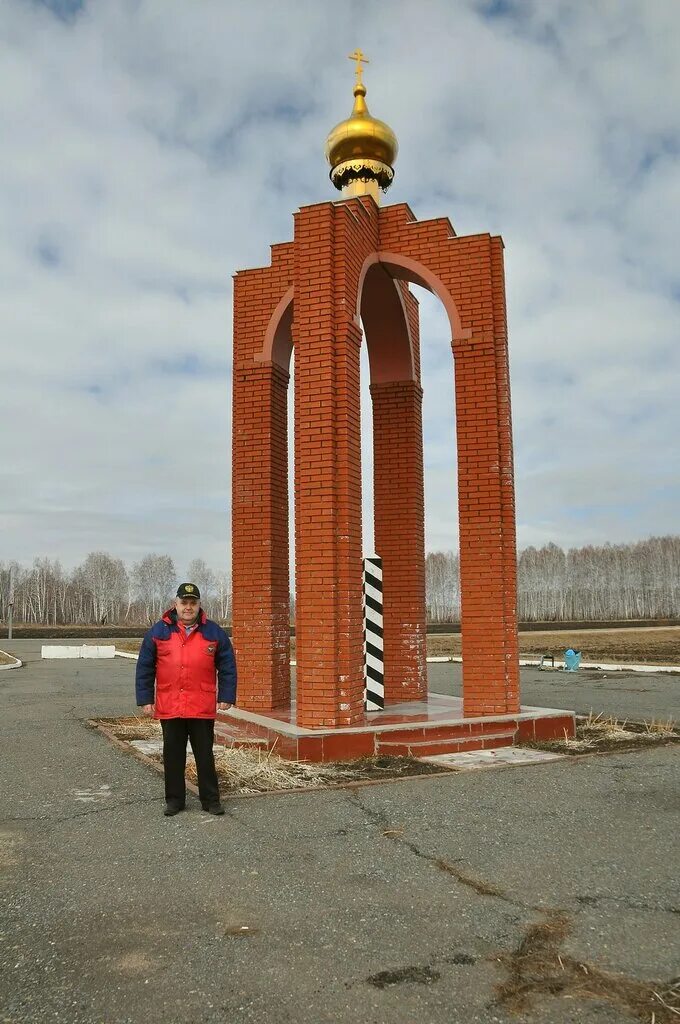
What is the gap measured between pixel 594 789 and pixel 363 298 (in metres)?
6.59

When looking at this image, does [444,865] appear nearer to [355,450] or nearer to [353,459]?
[353,459]

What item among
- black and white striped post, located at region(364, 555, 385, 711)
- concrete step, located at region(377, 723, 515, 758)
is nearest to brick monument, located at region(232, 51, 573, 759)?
concrete step, located at region(377, 723, 515, 758)

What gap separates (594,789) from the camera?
5.64m

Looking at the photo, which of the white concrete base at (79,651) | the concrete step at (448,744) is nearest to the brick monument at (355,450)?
the concrete step at (448,744)

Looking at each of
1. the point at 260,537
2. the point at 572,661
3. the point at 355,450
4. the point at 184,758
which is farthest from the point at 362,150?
the point at 572,661

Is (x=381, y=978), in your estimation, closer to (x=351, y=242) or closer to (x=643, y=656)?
(x=351, y=242)

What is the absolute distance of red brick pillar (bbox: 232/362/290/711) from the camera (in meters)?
8.68

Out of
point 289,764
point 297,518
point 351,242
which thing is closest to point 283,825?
point 289,764

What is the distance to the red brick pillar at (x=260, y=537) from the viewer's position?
342 inches

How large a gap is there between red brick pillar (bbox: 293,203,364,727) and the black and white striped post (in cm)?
125

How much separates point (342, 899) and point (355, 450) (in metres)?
4.82

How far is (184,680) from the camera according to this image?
17.7ft

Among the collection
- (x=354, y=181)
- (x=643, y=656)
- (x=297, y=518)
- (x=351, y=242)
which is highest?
(x=354, y=181)

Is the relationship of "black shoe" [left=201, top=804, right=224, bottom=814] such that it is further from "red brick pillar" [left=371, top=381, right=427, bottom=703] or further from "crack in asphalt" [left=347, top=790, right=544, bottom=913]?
"red brick pillar" [left=371, top=381, right=427, bottom=703]
